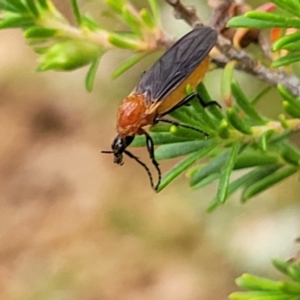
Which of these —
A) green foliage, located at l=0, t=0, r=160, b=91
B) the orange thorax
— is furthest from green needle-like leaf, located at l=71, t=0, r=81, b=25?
the orange thorax

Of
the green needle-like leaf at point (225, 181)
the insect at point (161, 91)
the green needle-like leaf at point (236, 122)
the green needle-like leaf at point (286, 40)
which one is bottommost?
the green needle-like leaf at point (225, 181)

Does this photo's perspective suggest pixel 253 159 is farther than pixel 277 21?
Yes

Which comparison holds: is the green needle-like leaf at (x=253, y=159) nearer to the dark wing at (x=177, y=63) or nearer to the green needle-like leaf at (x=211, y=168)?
the green needle-like leaf at (x=211, y=168)

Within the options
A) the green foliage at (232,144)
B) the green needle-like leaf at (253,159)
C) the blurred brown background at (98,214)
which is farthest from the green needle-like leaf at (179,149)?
the blurred brown background at (98,214)

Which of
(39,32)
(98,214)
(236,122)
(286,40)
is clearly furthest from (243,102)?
→ (98,214)

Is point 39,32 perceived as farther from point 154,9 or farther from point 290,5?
point 290,5

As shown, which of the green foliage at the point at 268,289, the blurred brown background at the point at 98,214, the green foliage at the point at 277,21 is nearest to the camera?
the green foliage at the point at 277,21

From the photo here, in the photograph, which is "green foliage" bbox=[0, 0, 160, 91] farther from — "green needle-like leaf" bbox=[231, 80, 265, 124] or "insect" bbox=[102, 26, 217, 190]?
"green needle-like leaf" bbox=[231, 80, 265, 124]
